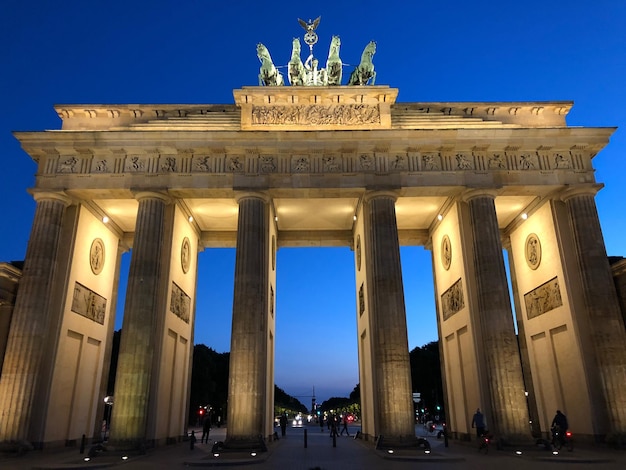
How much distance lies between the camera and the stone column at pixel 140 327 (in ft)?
63.0

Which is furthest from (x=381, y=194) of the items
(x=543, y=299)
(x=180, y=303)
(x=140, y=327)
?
(x=140, y=327)

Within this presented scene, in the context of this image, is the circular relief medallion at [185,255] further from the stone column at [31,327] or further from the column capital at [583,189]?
the column capital at [583,189]

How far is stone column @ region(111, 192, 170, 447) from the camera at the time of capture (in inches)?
756

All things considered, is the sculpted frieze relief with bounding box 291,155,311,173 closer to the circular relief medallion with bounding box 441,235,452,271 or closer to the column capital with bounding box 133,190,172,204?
the column capital with bounding box 133,190,172,204

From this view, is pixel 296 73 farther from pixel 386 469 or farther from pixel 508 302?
pixel 386 469

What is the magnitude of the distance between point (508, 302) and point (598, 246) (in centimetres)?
525

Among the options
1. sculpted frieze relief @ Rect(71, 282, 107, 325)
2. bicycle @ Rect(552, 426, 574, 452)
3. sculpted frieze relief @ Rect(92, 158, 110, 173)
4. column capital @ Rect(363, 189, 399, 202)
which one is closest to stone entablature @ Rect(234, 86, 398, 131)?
column capital @ Rect(363, 189, 399, 202)

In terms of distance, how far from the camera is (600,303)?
21.2 metres

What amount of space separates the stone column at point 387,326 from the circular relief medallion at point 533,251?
28.5 ft

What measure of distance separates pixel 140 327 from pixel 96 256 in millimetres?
7332

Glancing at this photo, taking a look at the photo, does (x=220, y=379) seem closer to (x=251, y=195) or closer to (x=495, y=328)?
(x=251, y=195)

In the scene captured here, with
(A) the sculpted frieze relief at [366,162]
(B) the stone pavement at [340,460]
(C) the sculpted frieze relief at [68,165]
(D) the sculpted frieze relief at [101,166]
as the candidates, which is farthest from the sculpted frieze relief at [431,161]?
(C) the sculpted frieze relief at [68,165]

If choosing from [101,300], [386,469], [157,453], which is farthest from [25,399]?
[386,469]

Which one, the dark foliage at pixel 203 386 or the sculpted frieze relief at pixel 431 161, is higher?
the sculpted frieze relief at pixel 431 161
